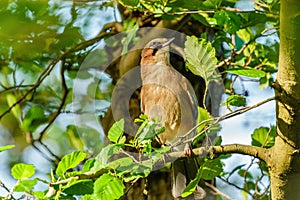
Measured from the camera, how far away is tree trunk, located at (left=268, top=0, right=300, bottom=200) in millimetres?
1952

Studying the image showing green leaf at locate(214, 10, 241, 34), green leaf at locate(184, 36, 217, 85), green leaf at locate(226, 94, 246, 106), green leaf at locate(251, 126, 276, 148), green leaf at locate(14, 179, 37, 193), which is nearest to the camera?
green leaf at locate(14, 179, 37, 193)

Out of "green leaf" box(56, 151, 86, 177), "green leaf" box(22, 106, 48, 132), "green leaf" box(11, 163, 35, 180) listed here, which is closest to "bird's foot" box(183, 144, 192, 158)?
"green leaf" box(56, 151, 86, 177)

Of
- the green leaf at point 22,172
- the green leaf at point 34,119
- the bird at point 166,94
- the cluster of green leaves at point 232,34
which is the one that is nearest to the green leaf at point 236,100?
the cluster of green leaves at point 232,34

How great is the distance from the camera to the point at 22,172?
199cm

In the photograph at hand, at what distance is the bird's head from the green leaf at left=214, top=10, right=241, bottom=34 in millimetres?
947

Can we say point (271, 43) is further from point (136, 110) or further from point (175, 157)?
point (175, 157)

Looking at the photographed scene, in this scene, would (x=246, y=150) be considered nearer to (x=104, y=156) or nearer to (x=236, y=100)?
(x=236, y=100)

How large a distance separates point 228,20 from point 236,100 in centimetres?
71

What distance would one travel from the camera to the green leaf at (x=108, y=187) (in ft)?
6.63

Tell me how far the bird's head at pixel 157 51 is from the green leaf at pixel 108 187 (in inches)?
70.9

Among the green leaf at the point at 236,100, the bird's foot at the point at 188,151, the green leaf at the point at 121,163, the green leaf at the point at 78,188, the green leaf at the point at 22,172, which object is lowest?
the bird's foot at the point at 188,151

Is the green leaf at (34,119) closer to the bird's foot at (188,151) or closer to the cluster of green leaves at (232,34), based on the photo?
the cluster of green leaves at (232,34)

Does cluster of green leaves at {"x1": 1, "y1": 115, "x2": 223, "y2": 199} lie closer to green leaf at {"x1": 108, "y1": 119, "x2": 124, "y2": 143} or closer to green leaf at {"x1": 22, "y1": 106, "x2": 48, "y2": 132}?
green leaf at {"x1": 108, "y1": 119, "x2": 124, "y2": 143}

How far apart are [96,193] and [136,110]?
1.79 m
